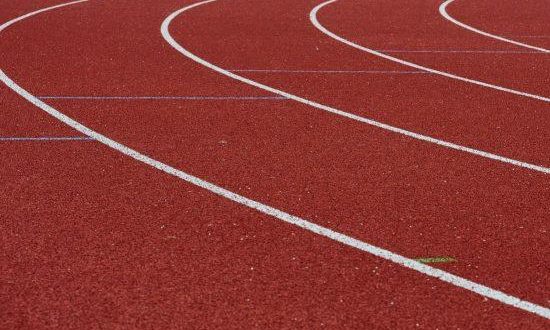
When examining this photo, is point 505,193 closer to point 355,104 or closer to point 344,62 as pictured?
point 355,104

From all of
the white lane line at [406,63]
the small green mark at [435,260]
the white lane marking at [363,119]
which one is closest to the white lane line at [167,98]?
the white lane marking at [363,119]

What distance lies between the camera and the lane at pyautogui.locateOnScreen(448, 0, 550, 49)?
1075 cm

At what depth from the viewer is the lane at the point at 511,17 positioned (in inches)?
423

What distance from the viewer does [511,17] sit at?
12.2 metres

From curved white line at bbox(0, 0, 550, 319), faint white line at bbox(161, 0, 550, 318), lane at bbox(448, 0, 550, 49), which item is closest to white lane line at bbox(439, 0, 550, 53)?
lane at bbox(448, 0, 550, 49)

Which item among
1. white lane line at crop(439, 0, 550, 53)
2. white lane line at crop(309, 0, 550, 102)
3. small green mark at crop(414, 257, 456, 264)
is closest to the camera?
small green mark at crop(414, 257, 456, 264)

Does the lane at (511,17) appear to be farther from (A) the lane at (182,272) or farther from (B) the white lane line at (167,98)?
(A) the lane at (182,272)

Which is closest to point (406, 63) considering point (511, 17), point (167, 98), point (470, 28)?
point (470, 28)

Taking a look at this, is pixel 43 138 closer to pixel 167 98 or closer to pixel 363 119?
pixel 167 98

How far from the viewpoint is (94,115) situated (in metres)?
6.64

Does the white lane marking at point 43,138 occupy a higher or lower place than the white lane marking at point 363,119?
higher

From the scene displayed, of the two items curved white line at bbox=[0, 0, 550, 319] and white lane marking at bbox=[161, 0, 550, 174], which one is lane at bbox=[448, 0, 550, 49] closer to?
white lane marking at bbox=[161, 0, 550, 174]

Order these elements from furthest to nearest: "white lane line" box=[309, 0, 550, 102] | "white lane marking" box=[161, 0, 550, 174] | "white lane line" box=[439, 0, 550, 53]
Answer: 1. "white lane line" box=[439, 0, 550, 53]
2. "white lane line" box=[309, 0, 550, 102]
3. "white lane marking" box=[161, 0, 550, 174]

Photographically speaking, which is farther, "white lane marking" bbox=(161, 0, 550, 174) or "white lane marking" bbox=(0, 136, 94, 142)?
"white lane marking" bbox=(0, 136, 94, 142)
